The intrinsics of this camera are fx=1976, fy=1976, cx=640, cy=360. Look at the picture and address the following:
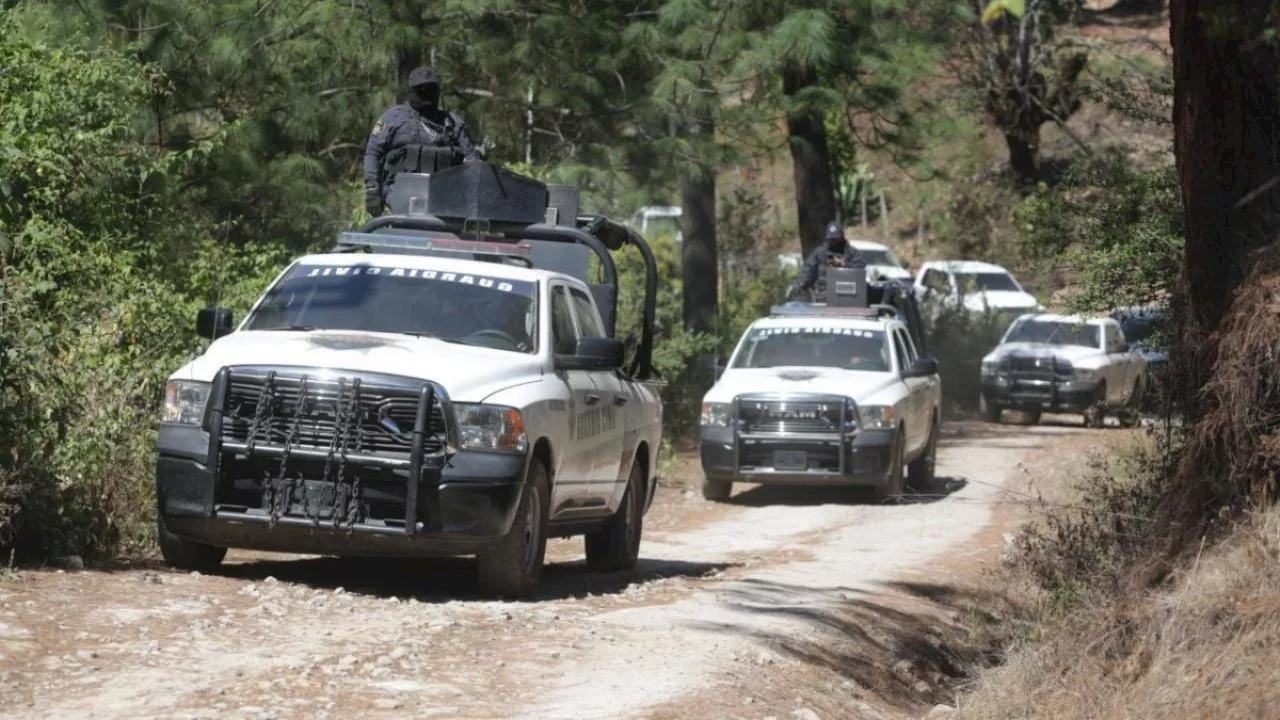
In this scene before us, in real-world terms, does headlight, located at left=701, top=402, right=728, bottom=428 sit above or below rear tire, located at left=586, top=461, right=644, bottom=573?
above

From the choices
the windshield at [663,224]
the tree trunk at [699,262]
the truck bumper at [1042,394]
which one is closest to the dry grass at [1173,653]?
the windshield at [663,224]

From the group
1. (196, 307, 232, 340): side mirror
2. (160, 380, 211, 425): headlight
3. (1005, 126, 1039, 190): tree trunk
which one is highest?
(1005, 126, 1039, 190): tree trunk

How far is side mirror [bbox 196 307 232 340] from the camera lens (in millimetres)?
10523

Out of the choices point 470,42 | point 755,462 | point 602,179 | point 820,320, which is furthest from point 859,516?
point 470,42

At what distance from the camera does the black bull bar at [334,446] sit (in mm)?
9438

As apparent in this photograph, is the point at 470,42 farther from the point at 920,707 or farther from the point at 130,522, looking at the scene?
the point at 920,707

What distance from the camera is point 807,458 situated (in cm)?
1856

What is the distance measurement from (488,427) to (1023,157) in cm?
3401

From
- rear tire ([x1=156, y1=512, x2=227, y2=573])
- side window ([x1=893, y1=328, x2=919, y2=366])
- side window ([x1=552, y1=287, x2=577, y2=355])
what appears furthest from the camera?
side window ([x1=893, y1=328, x2=919, y2=366])

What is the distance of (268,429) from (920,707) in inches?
135

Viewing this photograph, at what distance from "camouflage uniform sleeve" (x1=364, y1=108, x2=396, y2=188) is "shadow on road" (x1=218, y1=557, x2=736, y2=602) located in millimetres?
2718

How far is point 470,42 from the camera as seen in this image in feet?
63.1

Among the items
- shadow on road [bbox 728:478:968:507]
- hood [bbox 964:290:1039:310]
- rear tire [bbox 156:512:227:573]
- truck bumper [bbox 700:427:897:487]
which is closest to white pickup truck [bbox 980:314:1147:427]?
hood [bbox 964:290:1039:310]

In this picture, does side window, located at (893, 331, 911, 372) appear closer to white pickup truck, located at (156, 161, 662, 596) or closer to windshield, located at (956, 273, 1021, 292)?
white pickup truck, located at (156, 161, 662, 596)
